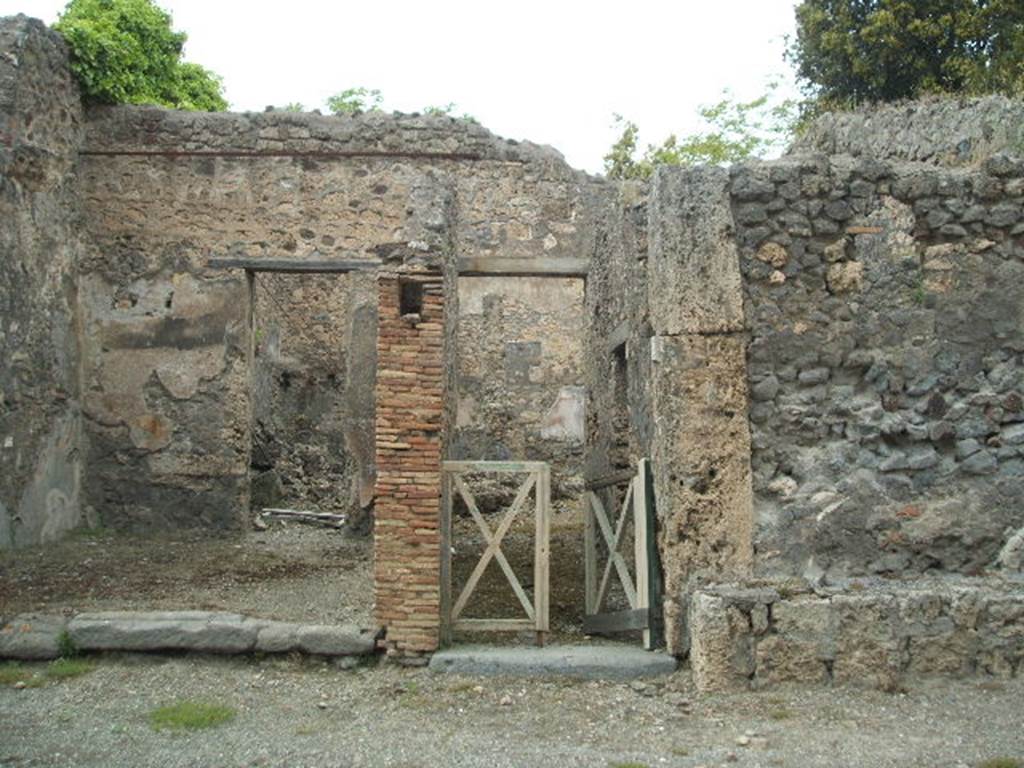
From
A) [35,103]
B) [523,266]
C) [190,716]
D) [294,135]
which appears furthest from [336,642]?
[294,135]

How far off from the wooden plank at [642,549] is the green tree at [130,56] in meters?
7.54

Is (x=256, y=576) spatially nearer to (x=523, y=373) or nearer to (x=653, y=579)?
(x=653, y=579)

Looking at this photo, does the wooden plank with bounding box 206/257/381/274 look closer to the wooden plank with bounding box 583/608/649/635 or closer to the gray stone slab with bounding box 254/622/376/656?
the wooden plank with bounding box 583/608/649/635

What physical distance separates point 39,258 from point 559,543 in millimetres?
5553

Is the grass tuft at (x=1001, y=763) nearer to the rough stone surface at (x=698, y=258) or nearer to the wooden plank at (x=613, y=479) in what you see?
the rough stone surface at (x=698, y=258)

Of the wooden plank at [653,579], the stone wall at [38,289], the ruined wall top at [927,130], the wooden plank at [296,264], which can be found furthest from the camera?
the wooden plank at [296,264]

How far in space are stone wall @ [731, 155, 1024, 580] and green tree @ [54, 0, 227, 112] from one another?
24.3ft

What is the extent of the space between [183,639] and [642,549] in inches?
109

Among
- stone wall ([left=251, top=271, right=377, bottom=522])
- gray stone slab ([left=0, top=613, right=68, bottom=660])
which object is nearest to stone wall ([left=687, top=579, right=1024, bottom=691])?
gray stone slab ([left=0, top=613, right=68, bottom=660])

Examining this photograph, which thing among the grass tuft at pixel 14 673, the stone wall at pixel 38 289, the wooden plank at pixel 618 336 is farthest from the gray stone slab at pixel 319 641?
the stone wall at pixel 38 289

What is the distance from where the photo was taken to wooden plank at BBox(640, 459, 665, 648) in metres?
6.43

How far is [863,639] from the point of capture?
18.8 ft

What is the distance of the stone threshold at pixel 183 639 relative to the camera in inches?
248

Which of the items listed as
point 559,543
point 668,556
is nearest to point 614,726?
point 668,556
